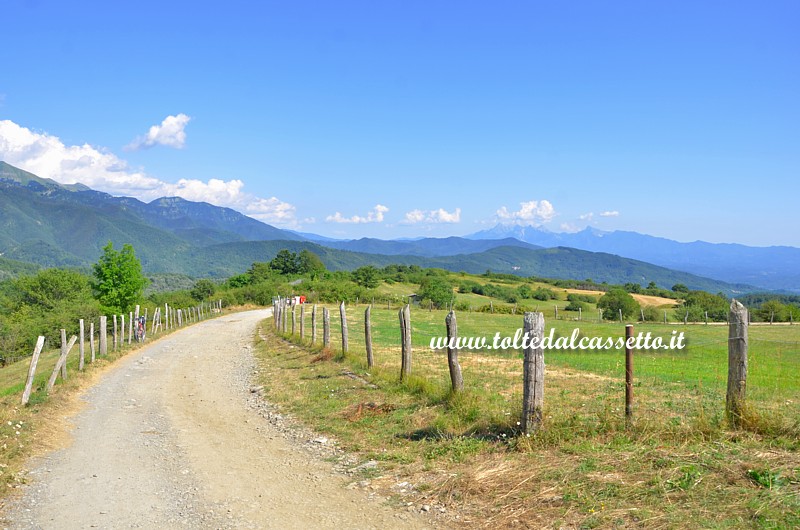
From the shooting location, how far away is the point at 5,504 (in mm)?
7395

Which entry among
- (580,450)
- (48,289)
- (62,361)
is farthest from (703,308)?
(48,289)

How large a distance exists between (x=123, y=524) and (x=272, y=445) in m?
3.91

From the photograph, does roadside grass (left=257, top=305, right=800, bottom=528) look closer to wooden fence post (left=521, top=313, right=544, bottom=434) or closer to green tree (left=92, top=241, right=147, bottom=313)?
wooden fence post (left=521, top=313, right=544, bottom=434)

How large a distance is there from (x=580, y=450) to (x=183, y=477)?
20.0 ft

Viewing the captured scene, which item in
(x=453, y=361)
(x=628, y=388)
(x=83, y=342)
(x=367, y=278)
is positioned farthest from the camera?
(x=367, y=278)

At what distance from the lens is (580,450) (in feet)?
25.6

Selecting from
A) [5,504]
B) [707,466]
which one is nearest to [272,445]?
[5,504]

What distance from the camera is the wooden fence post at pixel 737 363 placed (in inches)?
312

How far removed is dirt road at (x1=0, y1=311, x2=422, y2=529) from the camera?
687 cm

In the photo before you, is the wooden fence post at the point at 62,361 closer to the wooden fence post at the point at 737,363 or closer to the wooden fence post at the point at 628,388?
the wooden fence post at the point at 628,388

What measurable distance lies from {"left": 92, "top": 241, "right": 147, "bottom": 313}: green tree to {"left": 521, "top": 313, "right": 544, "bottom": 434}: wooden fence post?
66.3 metres

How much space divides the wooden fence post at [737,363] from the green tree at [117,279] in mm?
68540

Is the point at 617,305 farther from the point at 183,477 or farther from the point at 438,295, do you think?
the point at 183,477

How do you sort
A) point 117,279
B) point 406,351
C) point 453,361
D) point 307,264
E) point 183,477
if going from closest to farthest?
point 183,477
point 453,361
point 406,351
point 117,279
point 307,264
